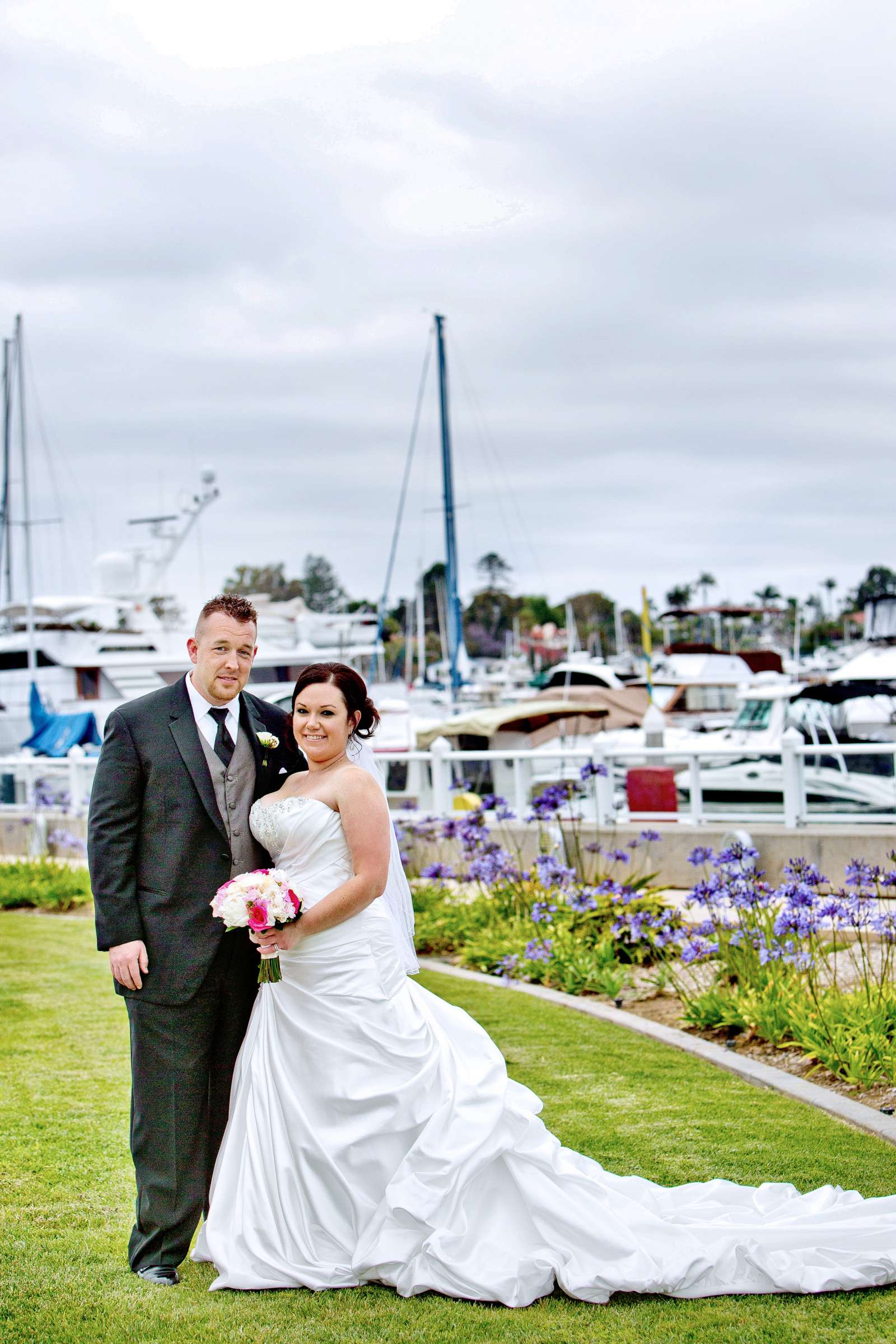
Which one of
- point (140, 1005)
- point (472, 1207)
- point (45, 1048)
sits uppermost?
point (140, 1005)

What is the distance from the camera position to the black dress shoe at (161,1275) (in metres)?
4.29

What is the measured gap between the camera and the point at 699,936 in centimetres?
832

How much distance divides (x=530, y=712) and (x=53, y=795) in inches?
279

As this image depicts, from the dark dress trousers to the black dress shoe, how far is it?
0.10 ft

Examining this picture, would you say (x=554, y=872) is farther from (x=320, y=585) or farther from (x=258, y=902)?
(x=320, y=585)

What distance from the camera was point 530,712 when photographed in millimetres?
20094

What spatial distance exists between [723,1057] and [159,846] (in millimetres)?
4220

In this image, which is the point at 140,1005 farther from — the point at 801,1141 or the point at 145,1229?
the point at 801,1141

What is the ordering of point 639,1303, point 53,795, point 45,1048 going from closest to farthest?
point 639,1303, point 45,1048, point 53,795

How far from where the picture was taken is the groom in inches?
170

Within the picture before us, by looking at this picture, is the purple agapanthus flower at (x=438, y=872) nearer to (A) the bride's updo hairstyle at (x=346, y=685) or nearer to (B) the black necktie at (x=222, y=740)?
(A) the bride's updo hairstyle at (x=346, y=685)

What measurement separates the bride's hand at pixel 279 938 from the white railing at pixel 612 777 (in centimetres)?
741

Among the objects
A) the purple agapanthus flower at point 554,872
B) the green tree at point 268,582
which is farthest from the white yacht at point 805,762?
the green tree at point 268,582

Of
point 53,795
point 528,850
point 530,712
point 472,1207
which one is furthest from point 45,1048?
point 530,712
